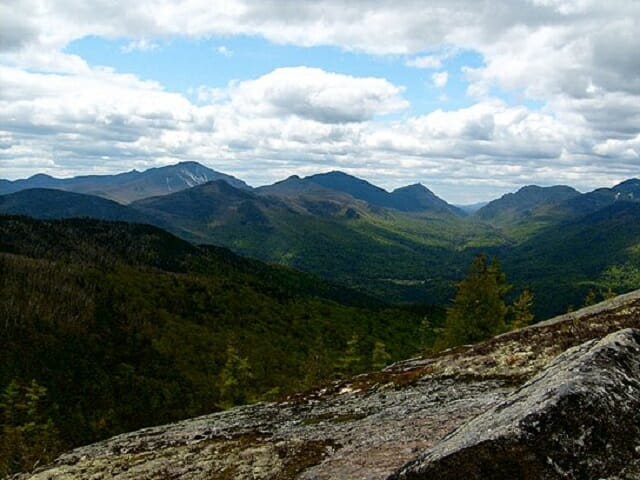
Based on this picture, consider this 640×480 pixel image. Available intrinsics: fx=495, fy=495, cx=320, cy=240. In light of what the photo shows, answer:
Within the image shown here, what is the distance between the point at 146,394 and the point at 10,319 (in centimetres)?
6621

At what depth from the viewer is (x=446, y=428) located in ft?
60.5

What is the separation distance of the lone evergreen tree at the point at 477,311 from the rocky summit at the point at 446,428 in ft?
110

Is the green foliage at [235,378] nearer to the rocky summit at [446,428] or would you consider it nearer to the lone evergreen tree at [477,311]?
the lone evergreen tree at [477,311]

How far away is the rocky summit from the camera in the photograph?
9555 millimetres

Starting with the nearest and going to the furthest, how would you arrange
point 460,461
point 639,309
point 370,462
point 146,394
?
point 460,461 → point 370,462 → point 639,309 → point 146,394

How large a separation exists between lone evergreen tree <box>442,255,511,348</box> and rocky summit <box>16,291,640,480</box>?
110 feet

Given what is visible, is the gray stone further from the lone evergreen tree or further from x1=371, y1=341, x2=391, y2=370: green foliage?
x1=371, y1=341, x2=391, y2=370: green foliage

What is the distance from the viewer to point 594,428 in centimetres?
962

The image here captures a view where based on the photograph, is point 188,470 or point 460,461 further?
point 188,470

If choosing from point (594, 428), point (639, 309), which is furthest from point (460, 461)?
point (639, 309)

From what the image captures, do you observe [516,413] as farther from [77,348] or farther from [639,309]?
[77,348]

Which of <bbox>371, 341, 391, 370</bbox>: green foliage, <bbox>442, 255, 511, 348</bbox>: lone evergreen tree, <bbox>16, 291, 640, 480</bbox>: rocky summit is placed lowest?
<bbox>371, 341, 391, 370</bbox>: green foliage

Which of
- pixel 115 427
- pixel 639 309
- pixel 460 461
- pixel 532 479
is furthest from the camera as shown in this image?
pixel 115 427

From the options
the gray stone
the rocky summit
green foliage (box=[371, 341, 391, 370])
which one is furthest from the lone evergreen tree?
the gray stone
